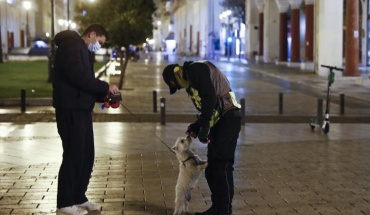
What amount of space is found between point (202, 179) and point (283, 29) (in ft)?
169

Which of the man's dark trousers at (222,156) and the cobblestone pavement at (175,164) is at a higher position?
the man's dark trousers at (222,156)

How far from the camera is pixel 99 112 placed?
20109 mm

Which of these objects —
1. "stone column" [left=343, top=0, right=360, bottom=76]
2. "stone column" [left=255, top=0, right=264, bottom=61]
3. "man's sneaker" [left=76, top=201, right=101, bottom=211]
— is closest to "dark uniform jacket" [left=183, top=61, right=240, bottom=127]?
"man's sneaker" [left=76, top=201, right=101, bottom=211]

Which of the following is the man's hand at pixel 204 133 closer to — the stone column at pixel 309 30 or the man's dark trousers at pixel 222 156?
the man's dark trousers at pixel 222 156

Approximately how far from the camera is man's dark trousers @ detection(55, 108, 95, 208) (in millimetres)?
7309

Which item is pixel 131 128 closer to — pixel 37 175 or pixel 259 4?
pixel 37 175

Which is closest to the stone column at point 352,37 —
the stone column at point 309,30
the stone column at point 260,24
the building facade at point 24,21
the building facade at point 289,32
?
the building facade at point 289,32

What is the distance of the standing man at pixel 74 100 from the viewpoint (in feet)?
23.5

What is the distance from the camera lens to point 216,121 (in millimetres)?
7023

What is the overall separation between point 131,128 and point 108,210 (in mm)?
8203

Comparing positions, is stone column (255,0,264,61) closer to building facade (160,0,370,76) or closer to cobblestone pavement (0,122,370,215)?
building facade (160,0,370,76)

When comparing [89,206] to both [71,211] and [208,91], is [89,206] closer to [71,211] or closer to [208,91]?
[71,211]

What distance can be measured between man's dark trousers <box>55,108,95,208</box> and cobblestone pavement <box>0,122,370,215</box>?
0.47 meters

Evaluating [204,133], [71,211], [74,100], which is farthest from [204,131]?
[71,211]
